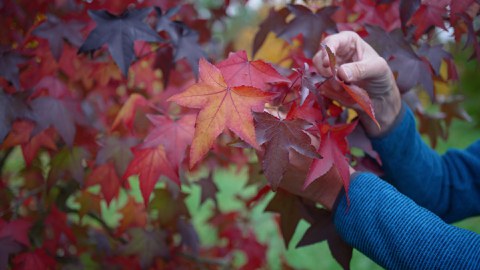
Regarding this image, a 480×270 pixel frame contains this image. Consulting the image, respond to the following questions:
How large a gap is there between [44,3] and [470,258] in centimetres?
136

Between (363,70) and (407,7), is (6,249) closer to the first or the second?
(363,70)

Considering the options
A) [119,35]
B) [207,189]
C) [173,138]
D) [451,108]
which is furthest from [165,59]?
[451,108]

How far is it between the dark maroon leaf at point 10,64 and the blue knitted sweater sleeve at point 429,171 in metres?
1.01

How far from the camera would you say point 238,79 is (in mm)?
1004

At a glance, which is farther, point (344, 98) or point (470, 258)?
point (344, 98)

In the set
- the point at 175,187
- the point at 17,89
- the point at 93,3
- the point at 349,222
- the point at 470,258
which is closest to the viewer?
the point at 470,258

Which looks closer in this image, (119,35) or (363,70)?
(363,70)

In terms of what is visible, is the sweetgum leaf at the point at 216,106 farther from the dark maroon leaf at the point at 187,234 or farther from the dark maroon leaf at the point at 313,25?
the dark maroon leaf at the point at 187,234

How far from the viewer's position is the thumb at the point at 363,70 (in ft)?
3.26

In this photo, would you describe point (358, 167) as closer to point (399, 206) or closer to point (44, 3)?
point (399, 206)

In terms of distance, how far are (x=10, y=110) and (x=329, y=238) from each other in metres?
0.91

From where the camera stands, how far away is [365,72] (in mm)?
1043

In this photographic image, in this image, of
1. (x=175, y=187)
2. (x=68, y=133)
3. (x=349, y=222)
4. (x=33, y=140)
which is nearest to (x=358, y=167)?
(x=349, y=222)

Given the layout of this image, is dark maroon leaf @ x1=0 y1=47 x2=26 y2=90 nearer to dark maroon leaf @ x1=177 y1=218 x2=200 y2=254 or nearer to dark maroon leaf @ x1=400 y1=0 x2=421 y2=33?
dark maroon leaf @ x1=177 y1=218 x2=200 y2=254
